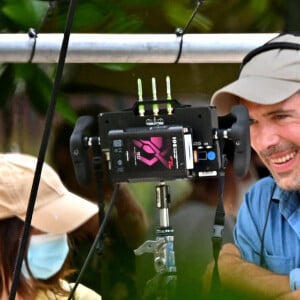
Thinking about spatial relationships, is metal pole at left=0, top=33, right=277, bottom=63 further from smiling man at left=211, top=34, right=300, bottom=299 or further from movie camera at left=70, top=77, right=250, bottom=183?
movie camera at left=70, top=77, right=250, bottom=183

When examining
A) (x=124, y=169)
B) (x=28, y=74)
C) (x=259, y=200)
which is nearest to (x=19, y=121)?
(x=28, y=74)

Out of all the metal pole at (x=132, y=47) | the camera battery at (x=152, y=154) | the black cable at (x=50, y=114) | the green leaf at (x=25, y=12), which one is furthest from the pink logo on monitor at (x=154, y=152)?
the green leaf at (x=25, y=12)

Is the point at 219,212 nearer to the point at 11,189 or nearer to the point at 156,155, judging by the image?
the point at 156,155

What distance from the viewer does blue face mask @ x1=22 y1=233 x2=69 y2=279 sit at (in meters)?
2.15

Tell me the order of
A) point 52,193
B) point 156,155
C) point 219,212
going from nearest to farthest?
1. point 156,155
2. point 219,212
3. point 52,193

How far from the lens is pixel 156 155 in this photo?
1.41 metres

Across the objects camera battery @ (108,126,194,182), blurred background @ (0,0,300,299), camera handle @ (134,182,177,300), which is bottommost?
camera handle @ (134,182,177,300)

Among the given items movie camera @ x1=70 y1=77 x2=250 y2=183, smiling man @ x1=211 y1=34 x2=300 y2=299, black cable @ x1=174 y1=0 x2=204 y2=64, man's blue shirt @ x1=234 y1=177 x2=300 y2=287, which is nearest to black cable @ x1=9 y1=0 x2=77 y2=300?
movie camera @ x1=70 y1=77 x2=250 y2=183

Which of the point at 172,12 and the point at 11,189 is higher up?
the point at 172,12

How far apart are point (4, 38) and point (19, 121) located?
0.96 ft

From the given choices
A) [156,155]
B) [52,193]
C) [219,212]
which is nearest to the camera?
[156,155]

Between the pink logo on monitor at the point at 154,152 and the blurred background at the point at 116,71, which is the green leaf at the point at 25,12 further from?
the pink logo on monitor at the point at 154,152

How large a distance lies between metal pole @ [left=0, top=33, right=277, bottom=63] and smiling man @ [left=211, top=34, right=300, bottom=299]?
0.19m

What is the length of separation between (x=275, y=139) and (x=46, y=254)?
0.78 meters
